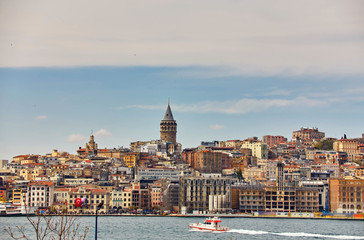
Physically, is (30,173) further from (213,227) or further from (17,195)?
(213,227)

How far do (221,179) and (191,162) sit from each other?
24536 mm

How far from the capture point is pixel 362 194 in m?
61.3

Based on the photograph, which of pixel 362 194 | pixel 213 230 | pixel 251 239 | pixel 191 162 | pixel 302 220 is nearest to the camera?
pixel 251 239

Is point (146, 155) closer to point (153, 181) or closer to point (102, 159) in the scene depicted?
point (102, 159)

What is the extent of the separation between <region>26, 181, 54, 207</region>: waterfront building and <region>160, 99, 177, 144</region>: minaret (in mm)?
42125

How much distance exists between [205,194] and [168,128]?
1714 inches

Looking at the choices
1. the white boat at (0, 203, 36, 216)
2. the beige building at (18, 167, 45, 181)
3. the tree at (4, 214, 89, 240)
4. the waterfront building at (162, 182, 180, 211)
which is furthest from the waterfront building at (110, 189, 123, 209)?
the tree at (4, 214, 89, 240)

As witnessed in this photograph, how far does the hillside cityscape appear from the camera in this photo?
62281 mm

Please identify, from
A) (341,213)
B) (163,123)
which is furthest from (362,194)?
(163,123)

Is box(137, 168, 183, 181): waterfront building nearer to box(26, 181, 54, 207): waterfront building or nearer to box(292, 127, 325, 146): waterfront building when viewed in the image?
box(26, 181, 54, 207): waterfront building

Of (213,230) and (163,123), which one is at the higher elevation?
(163,123)

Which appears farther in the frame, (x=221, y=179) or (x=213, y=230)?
(x=221, y=179)

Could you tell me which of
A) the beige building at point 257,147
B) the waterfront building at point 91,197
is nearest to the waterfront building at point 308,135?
the beige building at point 257,147

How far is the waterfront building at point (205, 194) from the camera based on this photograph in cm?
6194
